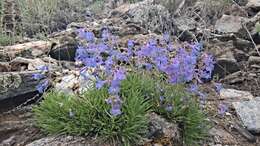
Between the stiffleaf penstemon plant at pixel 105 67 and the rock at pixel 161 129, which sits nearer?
the stiffleaf penstemon plant at pixel 105 67

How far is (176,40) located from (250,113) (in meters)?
0.93

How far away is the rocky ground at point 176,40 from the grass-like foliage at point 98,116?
0.29ft

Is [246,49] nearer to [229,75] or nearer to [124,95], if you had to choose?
[229,75]

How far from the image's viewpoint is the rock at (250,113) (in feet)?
12.7

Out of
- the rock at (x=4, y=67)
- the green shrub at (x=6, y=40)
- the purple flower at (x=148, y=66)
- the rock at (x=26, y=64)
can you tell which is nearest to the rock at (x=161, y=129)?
the purple flower at (x=148, y=66)

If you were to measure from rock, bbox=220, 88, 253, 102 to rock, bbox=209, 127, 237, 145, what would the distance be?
51 centimetres

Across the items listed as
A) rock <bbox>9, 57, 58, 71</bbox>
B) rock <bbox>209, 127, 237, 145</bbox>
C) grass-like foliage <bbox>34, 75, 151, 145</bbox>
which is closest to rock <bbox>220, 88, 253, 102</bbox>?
rock <bbox>209, 127, 237, 145</bbox>

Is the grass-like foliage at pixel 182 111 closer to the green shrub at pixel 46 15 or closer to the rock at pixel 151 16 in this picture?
the rock at pixel 151 16

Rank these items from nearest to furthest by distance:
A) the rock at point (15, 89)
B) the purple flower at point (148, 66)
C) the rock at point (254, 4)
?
the purple flower at point (148, 66)
the rock at point (15, 89)
the rock at point (254, 4)

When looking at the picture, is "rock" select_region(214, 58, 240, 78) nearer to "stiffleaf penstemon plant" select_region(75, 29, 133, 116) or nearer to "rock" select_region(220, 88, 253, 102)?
"rock" select_region(220, 88, 253, 102)

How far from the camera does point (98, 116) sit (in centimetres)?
306

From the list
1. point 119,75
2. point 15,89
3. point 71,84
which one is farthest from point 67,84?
point 119,75

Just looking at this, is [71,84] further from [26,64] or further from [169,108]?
[169,108]

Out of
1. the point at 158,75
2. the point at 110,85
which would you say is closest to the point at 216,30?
the point at 158,75
